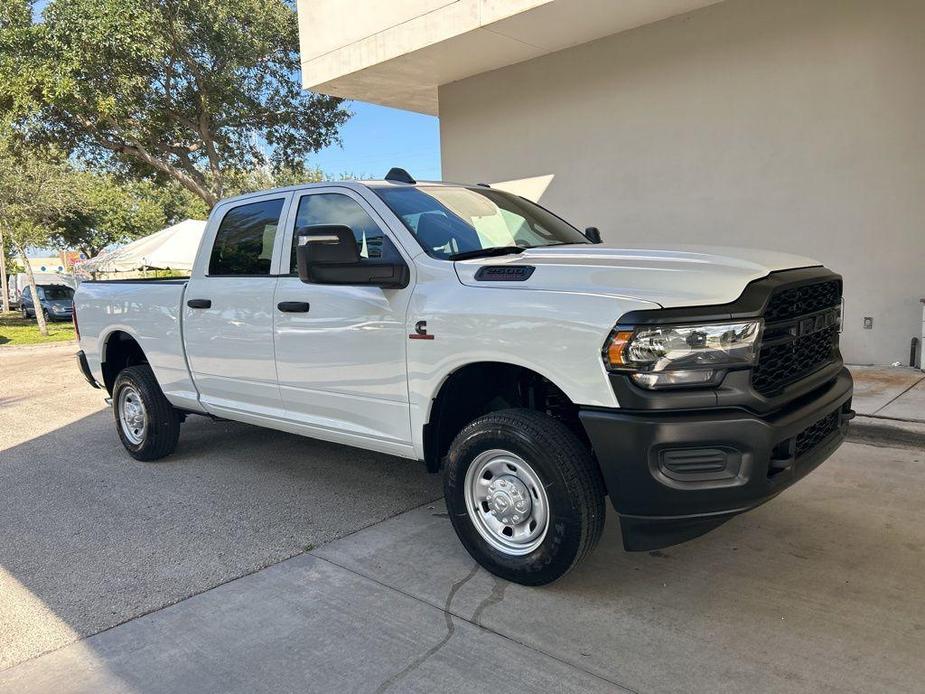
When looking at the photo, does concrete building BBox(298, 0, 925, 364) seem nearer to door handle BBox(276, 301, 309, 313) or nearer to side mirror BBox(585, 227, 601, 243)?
side mirror BBox(585, 227, 601, 243)

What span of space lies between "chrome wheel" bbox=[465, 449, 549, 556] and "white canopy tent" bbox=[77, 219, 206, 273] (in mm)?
17437

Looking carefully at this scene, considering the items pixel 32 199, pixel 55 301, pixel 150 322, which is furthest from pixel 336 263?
pixel 55 301

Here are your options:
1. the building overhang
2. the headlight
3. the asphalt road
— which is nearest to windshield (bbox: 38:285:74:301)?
the building overhang

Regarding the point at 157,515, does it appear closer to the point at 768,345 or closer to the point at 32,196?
the point at 768,345

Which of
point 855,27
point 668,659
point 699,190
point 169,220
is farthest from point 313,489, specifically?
point 169,220

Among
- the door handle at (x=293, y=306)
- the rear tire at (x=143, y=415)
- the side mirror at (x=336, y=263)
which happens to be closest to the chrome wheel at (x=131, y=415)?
the rear tire at (x=143, y=415)

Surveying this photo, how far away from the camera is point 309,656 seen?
2.87 m

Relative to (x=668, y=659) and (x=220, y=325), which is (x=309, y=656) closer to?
(x=668, y=659)

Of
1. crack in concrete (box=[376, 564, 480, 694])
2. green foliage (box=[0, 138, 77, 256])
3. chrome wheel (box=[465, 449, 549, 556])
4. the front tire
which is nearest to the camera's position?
crack in concrete (box=[376, 564, 480, 694])

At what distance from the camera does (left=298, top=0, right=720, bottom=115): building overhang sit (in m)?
8.50

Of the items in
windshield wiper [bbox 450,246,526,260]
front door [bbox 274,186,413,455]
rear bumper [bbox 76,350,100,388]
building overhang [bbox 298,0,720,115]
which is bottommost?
rear bumper [bbox 76,350,100,388]

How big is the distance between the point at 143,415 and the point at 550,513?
158 inches

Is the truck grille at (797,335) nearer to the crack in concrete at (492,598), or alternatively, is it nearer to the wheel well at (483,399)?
the wheel well at (483,399)

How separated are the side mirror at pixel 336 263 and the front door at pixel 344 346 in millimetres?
137
